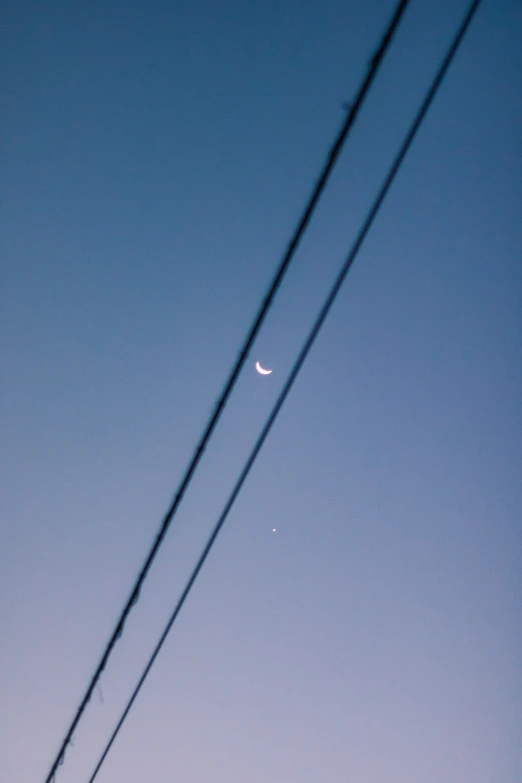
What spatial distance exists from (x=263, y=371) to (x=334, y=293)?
54 centimetres

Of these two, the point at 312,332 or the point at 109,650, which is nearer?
the point at 312,332

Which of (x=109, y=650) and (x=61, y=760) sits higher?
(x=109, y=650)

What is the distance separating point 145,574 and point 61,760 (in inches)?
59.4

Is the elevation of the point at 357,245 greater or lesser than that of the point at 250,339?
greater

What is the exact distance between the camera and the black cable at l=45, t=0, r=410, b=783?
6.16 feet

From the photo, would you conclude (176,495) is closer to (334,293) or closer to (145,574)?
(145,574)

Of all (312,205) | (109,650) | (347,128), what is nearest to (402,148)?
(347,128)

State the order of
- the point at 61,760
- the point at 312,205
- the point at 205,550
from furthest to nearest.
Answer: the point at 61,760
the point at 205,550
the point at 312,205

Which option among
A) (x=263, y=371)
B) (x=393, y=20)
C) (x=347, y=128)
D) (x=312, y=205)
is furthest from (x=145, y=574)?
(x=393, y=20)

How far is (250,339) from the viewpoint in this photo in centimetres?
220

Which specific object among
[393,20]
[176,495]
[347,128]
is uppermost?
[393,20]

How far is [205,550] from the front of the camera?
2.54 m

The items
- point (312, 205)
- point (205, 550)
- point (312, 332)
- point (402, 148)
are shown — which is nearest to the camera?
point (312, 205)

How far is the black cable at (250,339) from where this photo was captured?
1.88 metres
